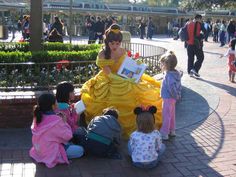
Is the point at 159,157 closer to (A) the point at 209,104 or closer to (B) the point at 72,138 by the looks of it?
(B) the point at 72,138

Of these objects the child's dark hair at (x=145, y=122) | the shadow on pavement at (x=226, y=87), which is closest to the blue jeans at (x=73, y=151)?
the child's dark hair at (x=145, y=122)

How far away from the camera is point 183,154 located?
539cm

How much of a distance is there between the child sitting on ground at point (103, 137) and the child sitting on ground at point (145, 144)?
335 mm

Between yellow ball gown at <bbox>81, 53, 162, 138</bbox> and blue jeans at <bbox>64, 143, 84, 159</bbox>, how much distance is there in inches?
37.9

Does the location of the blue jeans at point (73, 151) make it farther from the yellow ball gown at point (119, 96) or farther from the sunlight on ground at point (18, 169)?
the yellow ball gown at point (119, 96)

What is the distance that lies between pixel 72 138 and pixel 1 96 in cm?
155

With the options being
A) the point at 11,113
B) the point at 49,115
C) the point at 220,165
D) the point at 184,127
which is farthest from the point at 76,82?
the point at 220,165

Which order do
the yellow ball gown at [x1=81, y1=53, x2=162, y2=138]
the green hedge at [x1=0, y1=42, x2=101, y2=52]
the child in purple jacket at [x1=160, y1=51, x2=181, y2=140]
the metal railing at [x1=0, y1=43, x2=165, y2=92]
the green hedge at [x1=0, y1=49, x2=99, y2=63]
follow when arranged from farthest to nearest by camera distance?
1. the green hedge at [x1=0, y1=42, x2=101, y2=52]
2. the green hedge at [x1=0, y1=49, x2=99, y2=63]
3. the metal railing at [x1=0, y1=43, x2=165, y2=92]
4. the yellow ball gown at [x1=81, y1=53, x2=162, y2=138]
5. the child in purple jacket at [x1=160, y1=51, x2=181, y2=140]

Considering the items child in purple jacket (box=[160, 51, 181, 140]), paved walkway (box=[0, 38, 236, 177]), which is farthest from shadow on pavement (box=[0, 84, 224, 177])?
child in purple jacket (box=[160, 51, 181, 140])

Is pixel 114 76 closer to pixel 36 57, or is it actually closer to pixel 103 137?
pixel 103 137

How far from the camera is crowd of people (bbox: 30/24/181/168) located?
490 centimetres

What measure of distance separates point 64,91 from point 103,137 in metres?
0.80

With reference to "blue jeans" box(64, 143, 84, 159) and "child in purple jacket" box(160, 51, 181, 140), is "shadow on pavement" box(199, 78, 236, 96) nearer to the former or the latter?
"child in purple jacket" box(160, 51, 181, 140)

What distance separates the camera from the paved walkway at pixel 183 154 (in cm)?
478
